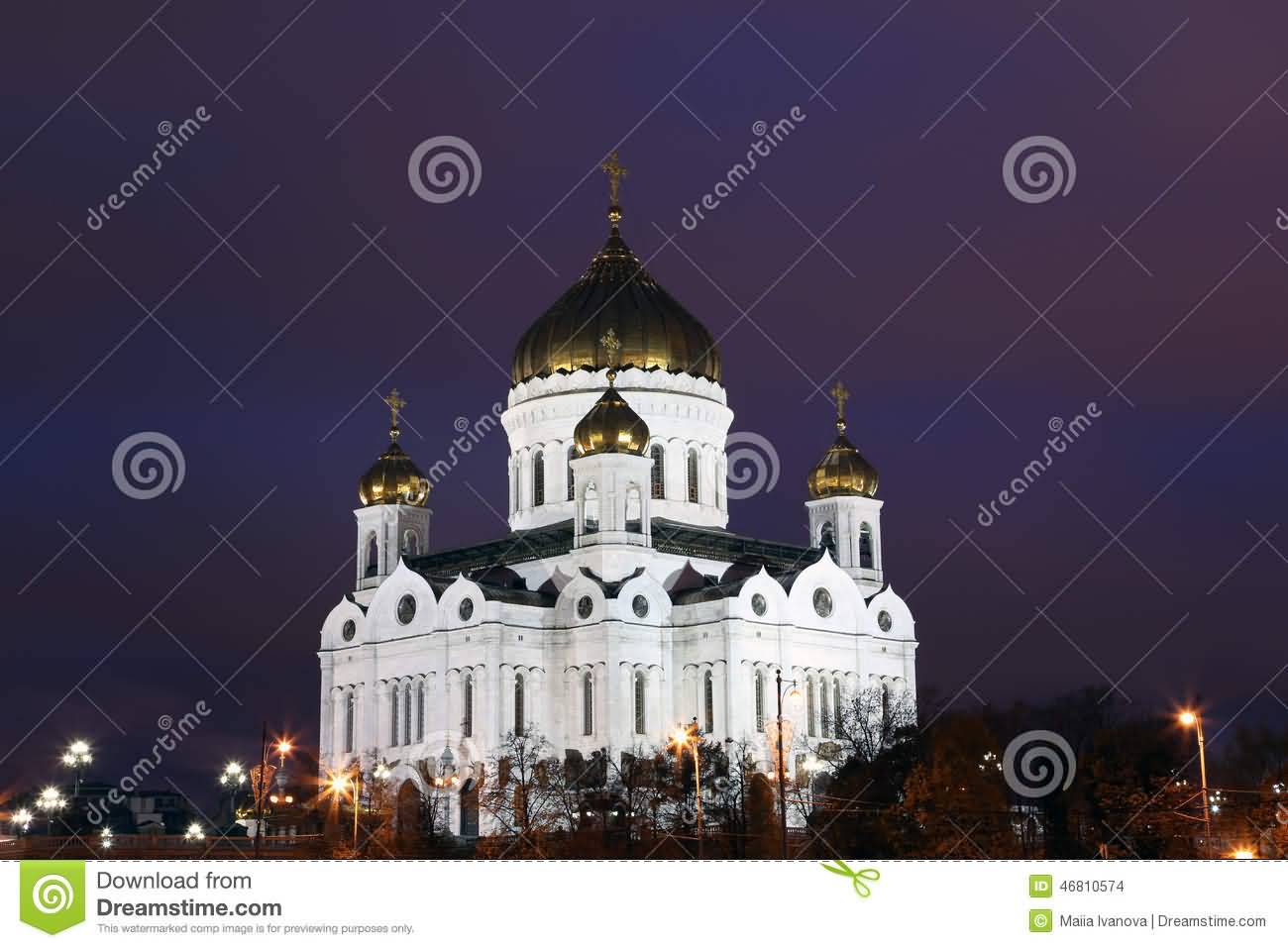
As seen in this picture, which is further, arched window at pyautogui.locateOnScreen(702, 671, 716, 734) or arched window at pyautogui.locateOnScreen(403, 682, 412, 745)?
arched window at pyautogui.locateOnScreen(403, 682, 412, 745)

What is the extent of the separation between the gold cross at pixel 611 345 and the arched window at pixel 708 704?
37.5 ft

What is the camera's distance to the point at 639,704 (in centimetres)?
6600

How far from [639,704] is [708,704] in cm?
205

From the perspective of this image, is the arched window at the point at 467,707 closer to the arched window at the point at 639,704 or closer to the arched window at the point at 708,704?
the arched window at the point at 639,704

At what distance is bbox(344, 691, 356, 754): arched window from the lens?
231 feet

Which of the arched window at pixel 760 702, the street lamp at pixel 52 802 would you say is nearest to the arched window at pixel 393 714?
the street lamp at pixel 52 802

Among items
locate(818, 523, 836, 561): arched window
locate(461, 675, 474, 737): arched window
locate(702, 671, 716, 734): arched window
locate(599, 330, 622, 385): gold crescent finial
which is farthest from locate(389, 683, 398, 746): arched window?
locate(818, 523, 836, 561): arched window

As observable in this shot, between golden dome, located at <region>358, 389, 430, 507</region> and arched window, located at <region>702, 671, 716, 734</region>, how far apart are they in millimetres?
13384

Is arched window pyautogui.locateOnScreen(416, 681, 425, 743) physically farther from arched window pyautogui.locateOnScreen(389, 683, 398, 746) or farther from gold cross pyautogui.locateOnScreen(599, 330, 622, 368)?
gold cross pyautogui.locateOnScreen(599, 330, 622, 368)

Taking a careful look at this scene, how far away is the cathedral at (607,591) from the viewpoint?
6569 centimetres

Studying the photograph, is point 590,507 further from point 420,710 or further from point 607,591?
point 420,710

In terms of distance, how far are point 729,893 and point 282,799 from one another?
48.3m

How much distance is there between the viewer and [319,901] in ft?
88.1

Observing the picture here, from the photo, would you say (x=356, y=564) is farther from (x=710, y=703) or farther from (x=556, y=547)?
(x=710, y=703)
